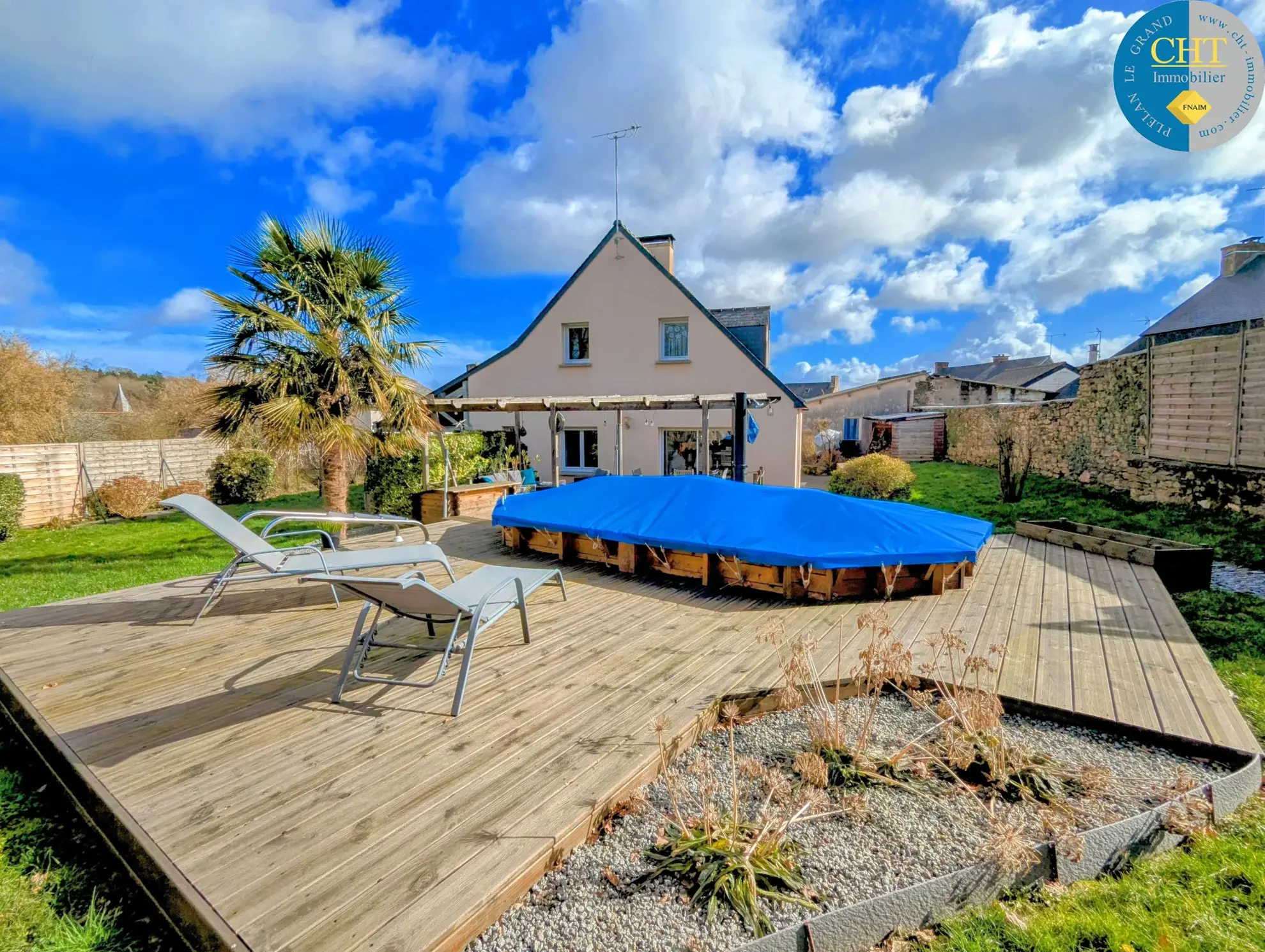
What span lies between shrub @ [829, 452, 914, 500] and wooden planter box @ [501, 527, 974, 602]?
6918mm

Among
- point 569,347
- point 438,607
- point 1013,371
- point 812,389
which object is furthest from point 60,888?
point 812,389

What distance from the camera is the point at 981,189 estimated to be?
50.0 feet

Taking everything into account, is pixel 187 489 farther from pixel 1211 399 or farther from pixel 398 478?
pixel 1211 399

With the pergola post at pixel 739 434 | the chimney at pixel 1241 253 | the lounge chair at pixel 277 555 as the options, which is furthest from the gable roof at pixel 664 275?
the chimney at pixel 1241 253

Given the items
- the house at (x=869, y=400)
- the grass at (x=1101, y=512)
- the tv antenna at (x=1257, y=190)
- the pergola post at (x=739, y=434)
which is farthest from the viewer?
the house at (x=869, y=400)

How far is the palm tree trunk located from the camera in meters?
8.09

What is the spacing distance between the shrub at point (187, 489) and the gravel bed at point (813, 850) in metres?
16.4

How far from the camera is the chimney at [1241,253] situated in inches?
713

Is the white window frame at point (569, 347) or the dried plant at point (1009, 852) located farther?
the white window frame at point (569, 347)

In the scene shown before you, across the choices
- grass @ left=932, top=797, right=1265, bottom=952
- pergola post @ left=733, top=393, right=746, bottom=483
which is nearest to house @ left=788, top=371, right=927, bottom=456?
pergola post @ left=733, top=393, right=746, bottom=483

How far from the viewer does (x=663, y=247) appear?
54.6ft

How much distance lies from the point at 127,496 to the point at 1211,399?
2177 centimetres

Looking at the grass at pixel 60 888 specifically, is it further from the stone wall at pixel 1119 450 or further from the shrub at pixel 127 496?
the shrub at pixel 127 496

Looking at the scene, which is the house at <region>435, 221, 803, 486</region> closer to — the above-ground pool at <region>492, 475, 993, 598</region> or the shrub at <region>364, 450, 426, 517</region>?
the shrub at <region>364, 450, 426, 517</region>
